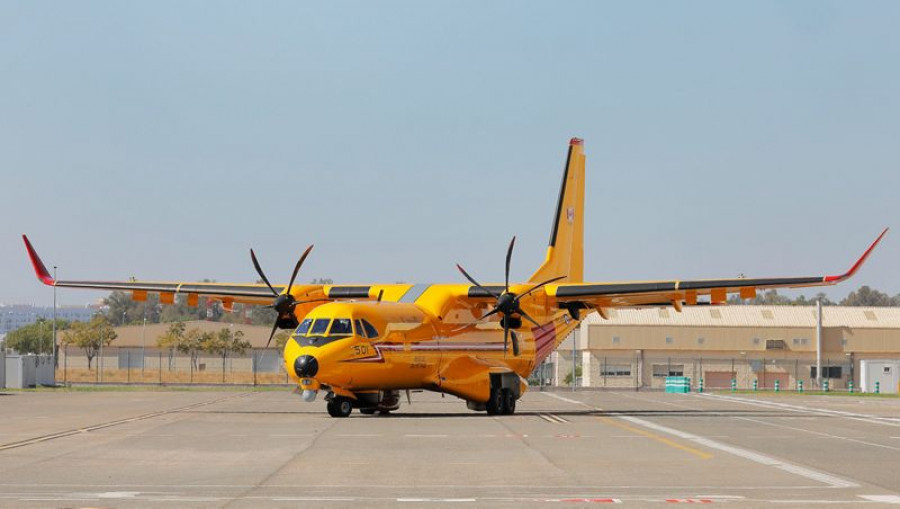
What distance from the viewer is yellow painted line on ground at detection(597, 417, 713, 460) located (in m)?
21.1

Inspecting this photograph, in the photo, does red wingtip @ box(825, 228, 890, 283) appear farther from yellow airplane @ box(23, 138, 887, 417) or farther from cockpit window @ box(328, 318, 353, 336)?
cockpit window @ box(328, 318, 353, 336)

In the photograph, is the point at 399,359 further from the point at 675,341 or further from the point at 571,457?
the point at 675,341

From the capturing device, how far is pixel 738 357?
102688 millimetres

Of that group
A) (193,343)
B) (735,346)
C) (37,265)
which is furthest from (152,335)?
(37,265)

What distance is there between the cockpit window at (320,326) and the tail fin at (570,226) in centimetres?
1437

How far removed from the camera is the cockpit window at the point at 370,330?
109 feet

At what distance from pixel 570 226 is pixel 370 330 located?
16149 millimetres

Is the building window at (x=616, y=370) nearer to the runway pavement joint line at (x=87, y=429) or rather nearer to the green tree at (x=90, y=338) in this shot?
the green tree at (x=90, y=338)

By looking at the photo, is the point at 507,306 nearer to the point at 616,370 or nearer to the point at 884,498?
the point at 884,498

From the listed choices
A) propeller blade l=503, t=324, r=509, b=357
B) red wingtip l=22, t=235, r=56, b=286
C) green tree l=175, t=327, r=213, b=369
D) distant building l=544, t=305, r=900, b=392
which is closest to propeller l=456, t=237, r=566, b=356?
propeller blade l=503, t=324, r=509, b=357

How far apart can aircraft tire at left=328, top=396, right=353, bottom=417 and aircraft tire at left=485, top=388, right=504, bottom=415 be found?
17.7 ft

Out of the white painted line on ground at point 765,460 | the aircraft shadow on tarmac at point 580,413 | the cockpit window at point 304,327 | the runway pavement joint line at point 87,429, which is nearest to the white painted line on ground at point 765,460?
the white painted line on ground at point 765,460

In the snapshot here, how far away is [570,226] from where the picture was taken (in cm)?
4744

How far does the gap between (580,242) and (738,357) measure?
58747 mm
